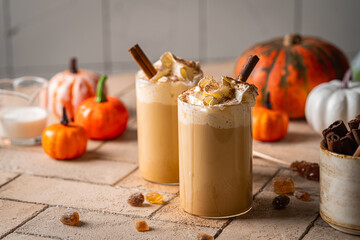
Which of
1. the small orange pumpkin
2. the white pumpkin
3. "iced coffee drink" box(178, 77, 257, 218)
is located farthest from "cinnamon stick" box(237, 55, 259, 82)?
the white pumpkin

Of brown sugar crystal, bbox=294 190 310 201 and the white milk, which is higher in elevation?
the white milk

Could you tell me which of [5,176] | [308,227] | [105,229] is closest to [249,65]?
[308,227]

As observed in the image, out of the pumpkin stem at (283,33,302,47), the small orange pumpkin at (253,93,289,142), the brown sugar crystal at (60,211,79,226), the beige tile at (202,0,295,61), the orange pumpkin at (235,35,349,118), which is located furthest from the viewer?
the beige tile at (202,0,295,61)

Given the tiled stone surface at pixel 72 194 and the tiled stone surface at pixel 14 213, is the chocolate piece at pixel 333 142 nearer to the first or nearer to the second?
the tiled stone surface at pixel 72 194

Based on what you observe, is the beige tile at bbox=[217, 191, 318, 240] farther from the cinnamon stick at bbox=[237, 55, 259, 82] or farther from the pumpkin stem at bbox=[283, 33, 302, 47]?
the pumpkin stem at bbox=[283, 33, 302, 47]

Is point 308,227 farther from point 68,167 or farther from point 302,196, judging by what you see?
point 68,167

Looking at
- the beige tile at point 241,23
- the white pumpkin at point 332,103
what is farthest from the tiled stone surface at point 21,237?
the beige tile at point 241,23

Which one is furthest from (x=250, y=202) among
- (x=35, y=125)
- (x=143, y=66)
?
(x=35, y=125)
